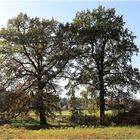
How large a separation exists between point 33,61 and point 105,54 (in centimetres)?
850

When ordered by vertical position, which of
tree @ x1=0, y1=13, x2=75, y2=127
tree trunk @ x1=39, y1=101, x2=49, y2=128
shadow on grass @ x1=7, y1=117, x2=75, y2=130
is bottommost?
shadow on grass @ x1=7, y1=117, x2=75, y2=130

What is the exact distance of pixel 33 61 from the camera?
157 ft

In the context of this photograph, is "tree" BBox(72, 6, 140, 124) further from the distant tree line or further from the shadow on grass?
the shadow on grass

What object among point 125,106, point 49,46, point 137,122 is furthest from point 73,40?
point 137,122

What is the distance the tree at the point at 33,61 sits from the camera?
4603 cm

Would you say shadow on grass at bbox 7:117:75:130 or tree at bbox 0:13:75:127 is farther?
tree at bbox 0:13:75:127

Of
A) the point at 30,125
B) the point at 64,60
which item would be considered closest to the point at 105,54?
the point at 64,60

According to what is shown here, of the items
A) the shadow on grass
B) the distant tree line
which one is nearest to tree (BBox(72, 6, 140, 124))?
the distant tree line

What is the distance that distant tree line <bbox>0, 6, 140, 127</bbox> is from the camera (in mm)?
45938

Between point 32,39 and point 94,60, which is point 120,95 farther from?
point 32,39

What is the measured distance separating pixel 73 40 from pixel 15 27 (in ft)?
22.9

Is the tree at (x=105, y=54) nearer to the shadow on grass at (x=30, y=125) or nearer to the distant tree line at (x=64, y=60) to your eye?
the distant tree line at (x=64, y=60)

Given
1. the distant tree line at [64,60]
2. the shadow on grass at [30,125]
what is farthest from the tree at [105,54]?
the shadow on grass at [30,125]

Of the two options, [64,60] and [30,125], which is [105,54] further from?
[30,125]
